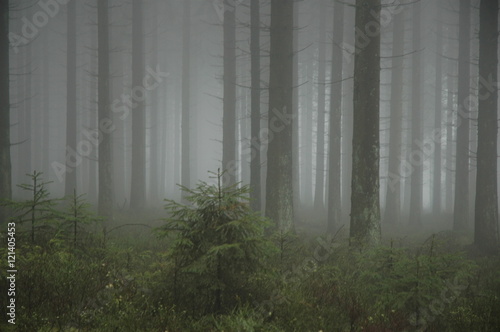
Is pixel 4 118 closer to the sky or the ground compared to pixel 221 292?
closer to the sky

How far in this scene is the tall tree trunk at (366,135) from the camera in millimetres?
8172

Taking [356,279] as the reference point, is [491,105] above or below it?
above

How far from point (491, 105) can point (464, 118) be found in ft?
19.3

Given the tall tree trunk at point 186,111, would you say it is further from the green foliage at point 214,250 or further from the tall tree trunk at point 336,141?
the green foliage at point 214,250

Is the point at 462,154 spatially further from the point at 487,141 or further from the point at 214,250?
the point at 214,250

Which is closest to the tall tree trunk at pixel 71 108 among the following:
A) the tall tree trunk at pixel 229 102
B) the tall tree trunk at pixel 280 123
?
the tall tree trunk at pixel 229 102

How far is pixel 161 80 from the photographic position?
33.9m

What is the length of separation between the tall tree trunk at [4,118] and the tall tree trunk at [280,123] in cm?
896

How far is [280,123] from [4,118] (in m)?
9.61

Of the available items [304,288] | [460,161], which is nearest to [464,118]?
[460,161]

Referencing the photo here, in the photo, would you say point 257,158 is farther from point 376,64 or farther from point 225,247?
point 225,247

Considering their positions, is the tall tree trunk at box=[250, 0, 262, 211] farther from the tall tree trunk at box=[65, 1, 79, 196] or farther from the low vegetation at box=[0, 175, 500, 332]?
the tall tree trunk at box=[65, 1, 79, 196]

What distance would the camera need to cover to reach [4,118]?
1098cm

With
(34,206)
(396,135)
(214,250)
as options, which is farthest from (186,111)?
(214,250)
